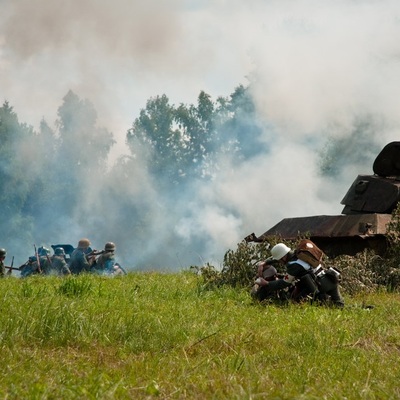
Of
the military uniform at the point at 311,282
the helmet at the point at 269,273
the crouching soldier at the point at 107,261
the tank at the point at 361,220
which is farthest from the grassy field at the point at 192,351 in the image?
the crouching soldier at the point at 107,261

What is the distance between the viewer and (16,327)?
789cm

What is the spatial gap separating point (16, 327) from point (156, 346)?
1104mm

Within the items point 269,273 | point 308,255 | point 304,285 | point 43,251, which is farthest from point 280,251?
point 43,251

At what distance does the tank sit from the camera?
1652cm

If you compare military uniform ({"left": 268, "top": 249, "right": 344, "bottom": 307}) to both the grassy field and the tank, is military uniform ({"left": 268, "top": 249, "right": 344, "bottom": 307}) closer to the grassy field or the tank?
the grassy field

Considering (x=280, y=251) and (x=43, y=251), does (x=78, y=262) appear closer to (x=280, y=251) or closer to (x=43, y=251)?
(x=43, y=251)

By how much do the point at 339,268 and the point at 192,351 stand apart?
24.0 feet

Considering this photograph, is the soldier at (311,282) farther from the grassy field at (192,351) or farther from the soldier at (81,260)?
the soldier at (81,260)

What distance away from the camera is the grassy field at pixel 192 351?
6027 mm

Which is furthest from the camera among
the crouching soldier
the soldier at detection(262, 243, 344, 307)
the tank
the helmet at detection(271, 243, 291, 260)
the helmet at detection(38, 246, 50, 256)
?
the helmet at detection(38, 246, 50, 256)

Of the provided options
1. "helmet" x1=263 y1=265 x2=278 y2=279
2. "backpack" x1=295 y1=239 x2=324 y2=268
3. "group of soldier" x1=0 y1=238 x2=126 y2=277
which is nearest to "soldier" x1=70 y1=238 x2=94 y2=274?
"group of soldier" x1=0 y1=238 x2=126 y2=277

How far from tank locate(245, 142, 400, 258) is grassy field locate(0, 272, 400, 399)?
4716mm

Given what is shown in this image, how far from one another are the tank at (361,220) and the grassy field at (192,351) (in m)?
4.72

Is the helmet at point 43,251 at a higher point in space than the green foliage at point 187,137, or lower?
lower
